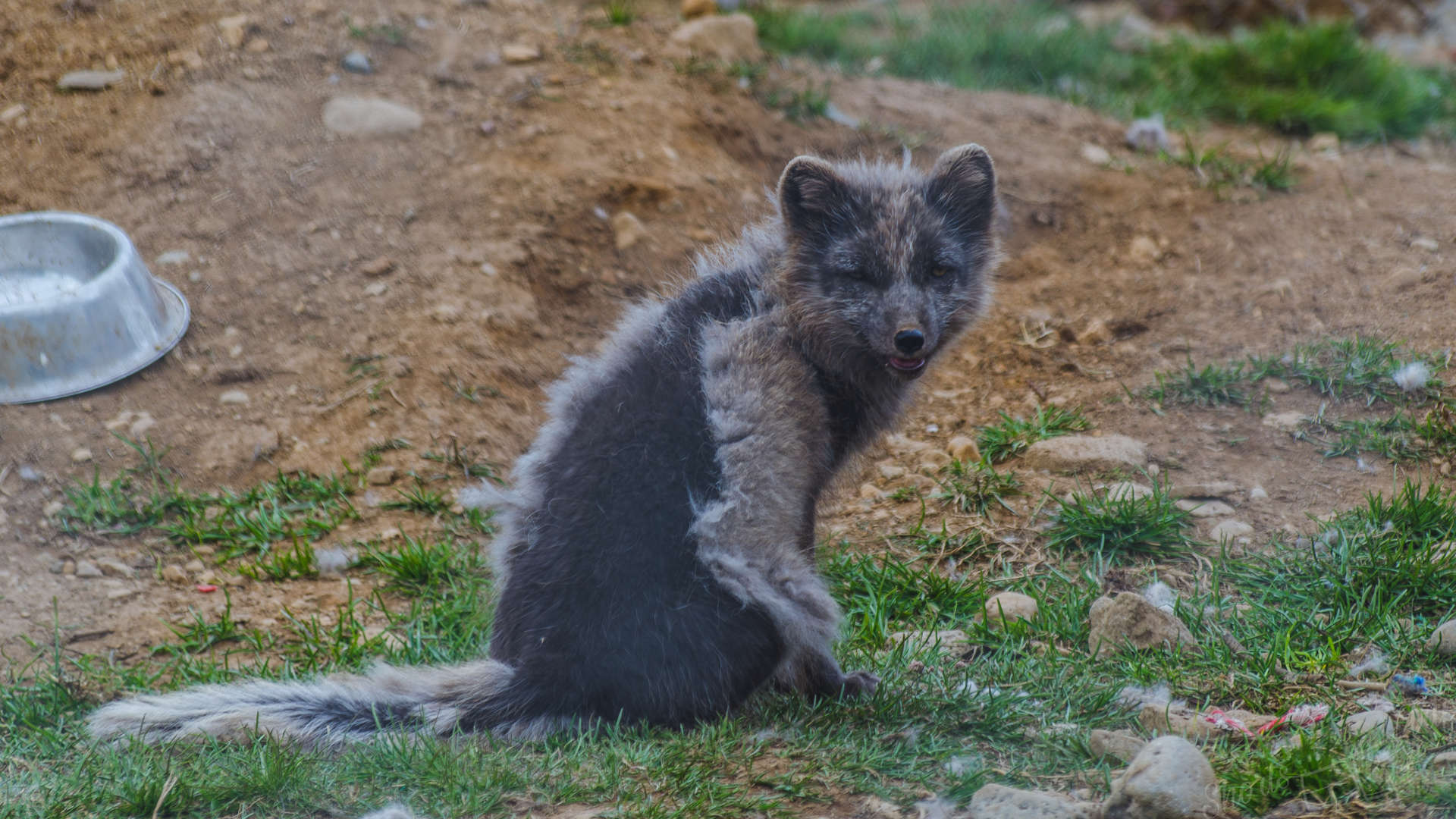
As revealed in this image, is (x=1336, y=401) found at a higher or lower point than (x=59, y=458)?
higher

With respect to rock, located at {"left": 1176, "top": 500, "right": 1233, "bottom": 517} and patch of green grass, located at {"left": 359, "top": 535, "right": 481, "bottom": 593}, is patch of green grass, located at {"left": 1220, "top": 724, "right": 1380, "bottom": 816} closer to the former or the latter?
rock, located at {"left": 1176, "top": 500, "right": 1233, "bottom": 517}

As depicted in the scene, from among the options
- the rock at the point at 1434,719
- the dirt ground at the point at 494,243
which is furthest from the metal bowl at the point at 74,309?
the rock at the point at 1434,719

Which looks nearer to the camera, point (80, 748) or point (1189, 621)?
point (80, 748)

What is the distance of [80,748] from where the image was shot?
386cm

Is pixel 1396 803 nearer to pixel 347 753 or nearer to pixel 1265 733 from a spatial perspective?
pixel 1265 733

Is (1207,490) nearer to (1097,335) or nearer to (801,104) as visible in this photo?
(1097,335)

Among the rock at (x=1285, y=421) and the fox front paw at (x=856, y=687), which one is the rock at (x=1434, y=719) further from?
the rock at (x=1285, y=421)

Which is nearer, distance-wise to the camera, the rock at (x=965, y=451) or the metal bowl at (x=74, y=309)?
the rock at (x=965, y=451)

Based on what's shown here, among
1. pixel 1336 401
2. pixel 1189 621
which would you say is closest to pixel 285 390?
pixel 1189 621

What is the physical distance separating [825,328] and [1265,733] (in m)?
1.77

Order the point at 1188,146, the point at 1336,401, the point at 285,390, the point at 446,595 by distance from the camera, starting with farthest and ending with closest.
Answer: the point at 1188,146
the point at 285,390
the point at 1336,401
the point at 446,595

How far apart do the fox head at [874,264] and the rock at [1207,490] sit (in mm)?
1324

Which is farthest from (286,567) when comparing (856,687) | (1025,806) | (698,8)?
(698,8)

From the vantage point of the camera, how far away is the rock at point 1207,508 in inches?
193
